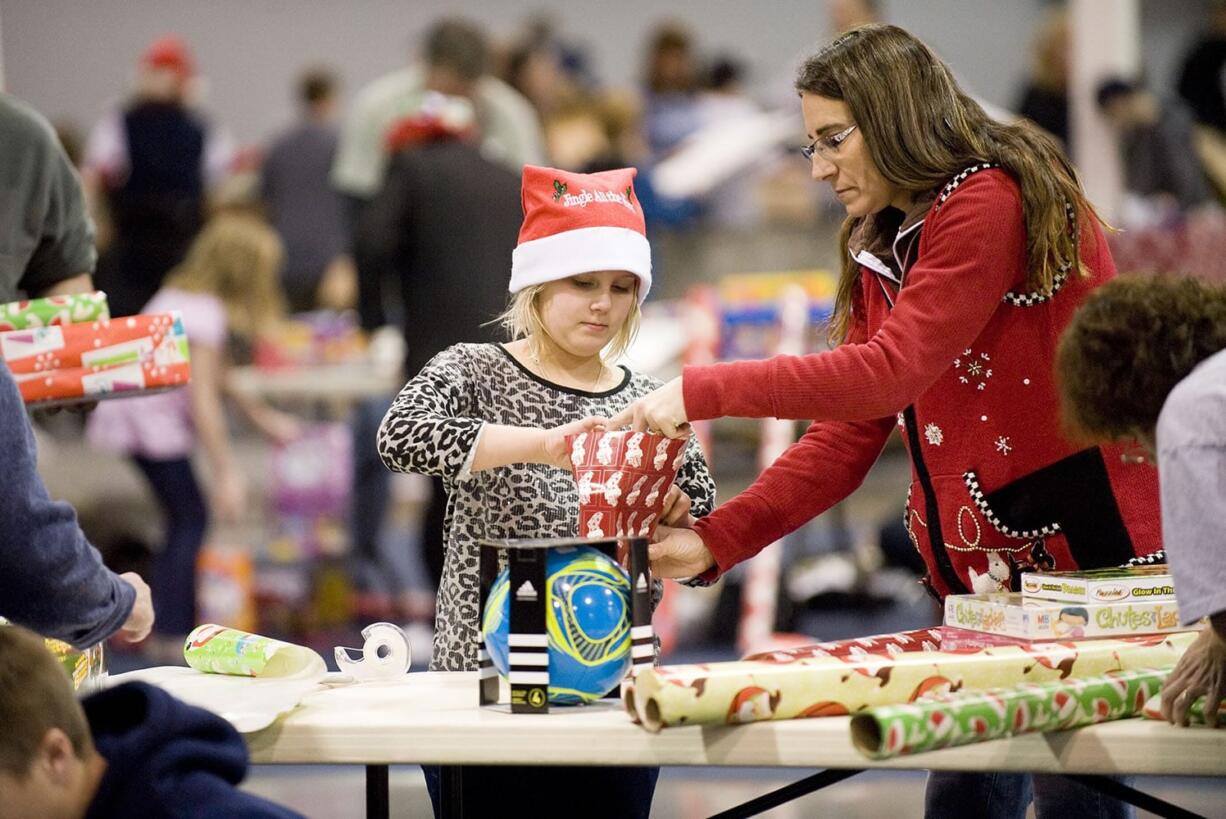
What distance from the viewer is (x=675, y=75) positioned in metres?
9.78

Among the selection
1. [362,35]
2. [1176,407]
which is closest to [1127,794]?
[1176,407]

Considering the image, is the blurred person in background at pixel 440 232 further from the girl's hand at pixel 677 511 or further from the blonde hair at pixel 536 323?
the girl's hand at pixel 677 511

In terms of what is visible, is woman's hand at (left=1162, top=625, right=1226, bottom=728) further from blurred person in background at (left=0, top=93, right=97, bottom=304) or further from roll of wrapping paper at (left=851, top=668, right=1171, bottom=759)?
blurred person in background at (left=0, top=93, right=97, bottom=304)

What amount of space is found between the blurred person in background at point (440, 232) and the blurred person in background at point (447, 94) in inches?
5.8

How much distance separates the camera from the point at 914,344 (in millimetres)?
2311

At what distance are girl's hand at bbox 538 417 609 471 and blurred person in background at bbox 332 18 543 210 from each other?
3.48 m

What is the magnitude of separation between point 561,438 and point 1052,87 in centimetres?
728

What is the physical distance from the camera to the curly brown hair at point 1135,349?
1.95m

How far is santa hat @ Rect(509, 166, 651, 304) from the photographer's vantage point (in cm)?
254

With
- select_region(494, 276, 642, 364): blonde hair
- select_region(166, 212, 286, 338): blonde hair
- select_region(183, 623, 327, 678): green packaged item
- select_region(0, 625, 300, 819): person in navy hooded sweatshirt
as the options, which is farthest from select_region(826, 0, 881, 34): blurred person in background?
select_region(0, 625, 300, 819): person in navy hooded sweatshirt

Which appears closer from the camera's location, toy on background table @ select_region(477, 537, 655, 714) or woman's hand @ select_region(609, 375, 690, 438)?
toy on background table @ select_region(477, 537, 655, 714)

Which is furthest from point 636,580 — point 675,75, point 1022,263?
point 675,75

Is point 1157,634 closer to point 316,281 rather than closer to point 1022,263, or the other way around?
point 1022,263

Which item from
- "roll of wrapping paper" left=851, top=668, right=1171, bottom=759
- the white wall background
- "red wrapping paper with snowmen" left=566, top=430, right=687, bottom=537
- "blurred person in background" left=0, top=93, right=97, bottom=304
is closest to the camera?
"roll of wrapping paper" left=851, top=668, right=1171, bottom=759
